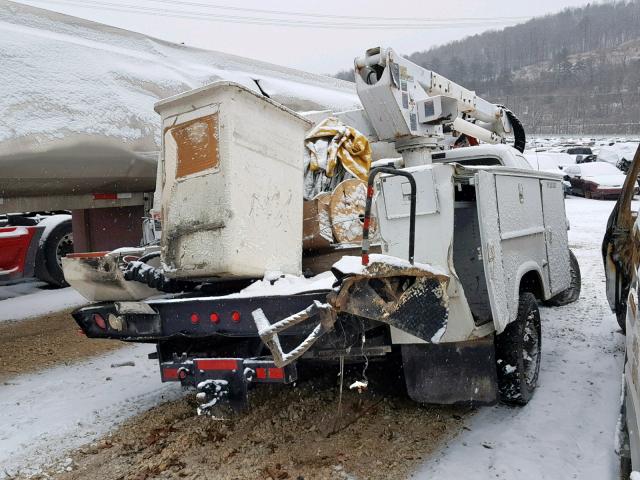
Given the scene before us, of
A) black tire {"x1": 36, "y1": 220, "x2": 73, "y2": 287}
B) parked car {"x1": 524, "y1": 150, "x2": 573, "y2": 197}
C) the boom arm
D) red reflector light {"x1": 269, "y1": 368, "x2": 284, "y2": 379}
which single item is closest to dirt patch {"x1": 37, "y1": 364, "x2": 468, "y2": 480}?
red reflector light {"x1": 269, "y1": 368, "x2": 284, "y2": 379}

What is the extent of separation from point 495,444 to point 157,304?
2.29 m

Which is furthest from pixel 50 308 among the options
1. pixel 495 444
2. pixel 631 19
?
pixel 631 19

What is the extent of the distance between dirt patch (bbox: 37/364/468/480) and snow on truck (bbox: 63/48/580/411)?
0.38 meters

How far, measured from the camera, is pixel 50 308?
8031mm

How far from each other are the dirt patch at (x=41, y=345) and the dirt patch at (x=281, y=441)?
2.01m

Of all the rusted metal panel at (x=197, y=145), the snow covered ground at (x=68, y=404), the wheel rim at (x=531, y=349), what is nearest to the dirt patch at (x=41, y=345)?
the snow covered ground at (x=68, y=404)

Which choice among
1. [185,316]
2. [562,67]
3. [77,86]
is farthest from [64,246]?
[562,67]

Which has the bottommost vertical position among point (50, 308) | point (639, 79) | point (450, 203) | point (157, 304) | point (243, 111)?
point (50, 308)

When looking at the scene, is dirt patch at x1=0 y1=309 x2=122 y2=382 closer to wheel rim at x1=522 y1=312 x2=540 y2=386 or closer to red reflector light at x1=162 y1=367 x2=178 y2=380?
red reflector light at x1=162 y1=367 x2=178 y2=380

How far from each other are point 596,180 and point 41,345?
1927cm

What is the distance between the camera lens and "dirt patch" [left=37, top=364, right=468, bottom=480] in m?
3.31

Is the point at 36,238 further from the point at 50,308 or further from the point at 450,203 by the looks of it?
the point at 450,203

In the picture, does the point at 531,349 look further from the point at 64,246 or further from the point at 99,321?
the point at 64,246

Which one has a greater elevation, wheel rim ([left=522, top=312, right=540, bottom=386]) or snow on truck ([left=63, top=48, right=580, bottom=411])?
snow on truck ([left=63, top=48, right=580, bottom=411])
